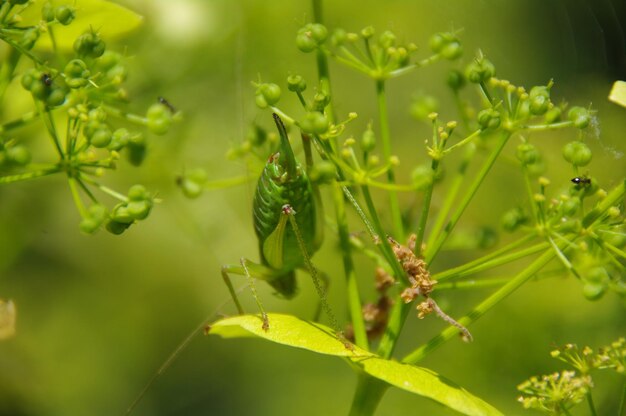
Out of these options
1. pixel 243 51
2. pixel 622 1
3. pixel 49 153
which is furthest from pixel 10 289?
pixel 622 1

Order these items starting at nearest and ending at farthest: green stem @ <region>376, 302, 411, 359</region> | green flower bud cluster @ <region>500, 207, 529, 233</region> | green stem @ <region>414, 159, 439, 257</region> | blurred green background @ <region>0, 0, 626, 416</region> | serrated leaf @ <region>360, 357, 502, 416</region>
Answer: serrated leaf @ <region>360, 357, 502, 416</region> < green stem @ <region>414, 159, 439, 257</region> < green stem @ <region>376, 302, 411, 359</region> < green flower bud cluster @ <region>500, 207, 529, 233</region> < blurred green background @ <region>0, 0, 626, 416</region>

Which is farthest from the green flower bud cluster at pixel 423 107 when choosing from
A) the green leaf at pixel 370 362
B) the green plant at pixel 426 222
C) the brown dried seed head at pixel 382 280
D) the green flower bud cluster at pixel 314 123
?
the green leaf at pixel 370 362

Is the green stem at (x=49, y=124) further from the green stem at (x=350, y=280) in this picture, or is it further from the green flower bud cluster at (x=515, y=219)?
the green flower bud cluster at (x=515, y=219)

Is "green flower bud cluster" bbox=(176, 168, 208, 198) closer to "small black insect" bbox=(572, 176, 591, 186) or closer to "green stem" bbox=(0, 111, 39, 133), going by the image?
"green stem" bbox=(0, 111, 39, 133)

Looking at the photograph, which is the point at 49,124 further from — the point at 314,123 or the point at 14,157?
the point at 314,123

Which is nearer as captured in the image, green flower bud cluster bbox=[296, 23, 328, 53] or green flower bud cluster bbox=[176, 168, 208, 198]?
green flower bud cluster bbox=[296, 23, 328, 53]

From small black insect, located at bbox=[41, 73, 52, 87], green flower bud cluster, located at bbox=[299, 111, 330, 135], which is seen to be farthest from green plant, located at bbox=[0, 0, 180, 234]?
green flower bud cluster, located at bbox=[299, 111, 330, 135]

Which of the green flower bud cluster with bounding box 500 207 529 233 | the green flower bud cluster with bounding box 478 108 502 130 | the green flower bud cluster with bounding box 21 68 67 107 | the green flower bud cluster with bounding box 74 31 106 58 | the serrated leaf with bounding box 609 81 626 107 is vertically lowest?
the green flower bud cluster with bounding box 500 207 529 233
